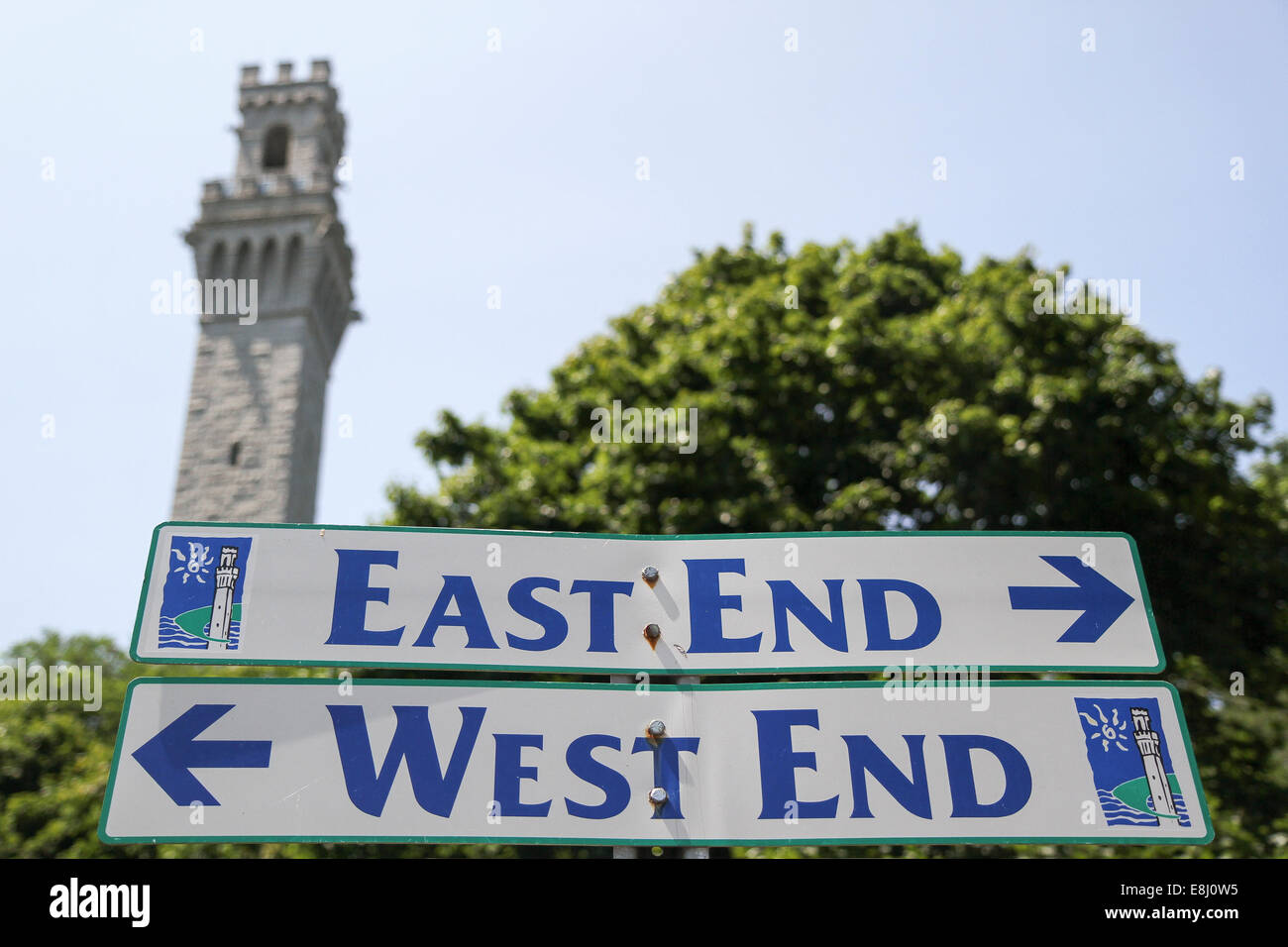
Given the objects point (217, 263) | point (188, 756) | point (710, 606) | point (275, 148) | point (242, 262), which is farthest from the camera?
point (275, 148)

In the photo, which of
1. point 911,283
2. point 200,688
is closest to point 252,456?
point 911,283

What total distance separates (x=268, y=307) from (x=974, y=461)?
33.4 meters

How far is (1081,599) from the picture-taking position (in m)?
4.13

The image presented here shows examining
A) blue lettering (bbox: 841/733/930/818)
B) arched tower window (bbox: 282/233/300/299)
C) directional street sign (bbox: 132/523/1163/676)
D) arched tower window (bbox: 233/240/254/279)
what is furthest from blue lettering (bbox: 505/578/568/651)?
arched tower window (bbox: 233/240/254/279)

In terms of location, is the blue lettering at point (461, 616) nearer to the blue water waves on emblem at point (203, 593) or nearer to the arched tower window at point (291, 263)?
the blue water waves on emblem at point (203, 593)

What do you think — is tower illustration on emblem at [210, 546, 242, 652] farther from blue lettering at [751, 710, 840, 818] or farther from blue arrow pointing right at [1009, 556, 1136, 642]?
blue arrow pointing right at [1009, 556, 1136, 642]

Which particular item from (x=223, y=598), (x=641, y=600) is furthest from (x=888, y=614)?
(x=223, y=598)

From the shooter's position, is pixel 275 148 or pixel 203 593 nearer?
pixel 203 593

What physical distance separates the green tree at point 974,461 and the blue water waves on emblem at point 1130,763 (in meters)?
9.28

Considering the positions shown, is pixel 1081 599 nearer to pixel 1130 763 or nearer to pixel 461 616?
pixel 1130 763

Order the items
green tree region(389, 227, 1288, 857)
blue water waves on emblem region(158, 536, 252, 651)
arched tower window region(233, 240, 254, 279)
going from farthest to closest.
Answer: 1. arched tower window region(233, 240, 254, 279)
2. green tree region(389, 227, 1288, 857)
3. blue water waves on emblem region(158, 536, 252, 651)

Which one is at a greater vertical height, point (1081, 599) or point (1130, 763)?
point (1081, 599)

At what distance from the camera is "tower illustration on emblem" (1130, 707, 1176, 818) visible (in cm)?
364

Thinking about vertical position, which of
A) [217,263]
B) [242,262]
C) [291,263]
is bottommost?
[291,263]
